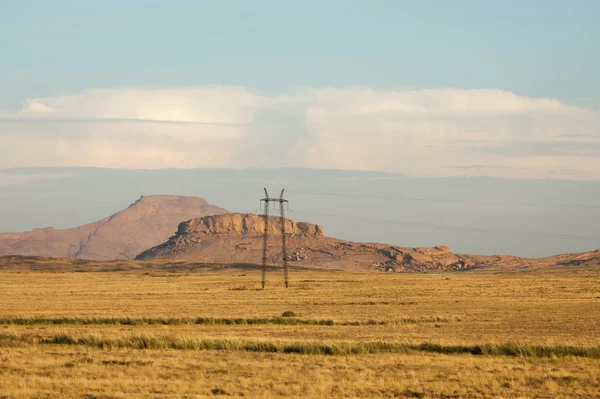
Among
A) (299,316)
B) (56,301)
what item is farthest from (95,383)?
(56,301)

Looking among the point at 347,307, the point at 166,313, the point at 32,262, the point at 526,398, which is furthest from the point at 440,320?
the point at 32,262

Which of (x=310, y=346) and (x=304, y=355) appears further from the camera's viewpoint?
(x=310, y=346)

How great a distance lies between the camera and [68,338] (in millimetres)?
32062

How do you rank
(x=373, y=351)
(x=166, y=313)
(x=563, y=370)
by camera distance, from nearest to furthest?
1. (x=563, y=370)
2. (x=373, y=351)
3. (x=166, y=313)

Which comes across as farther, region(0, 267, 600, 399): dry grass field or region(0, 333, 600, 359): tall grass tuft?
region(0, 333, 600, 359): tall grass tuft

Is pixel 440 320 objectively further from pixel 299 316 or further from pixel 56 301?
pixel 56 301

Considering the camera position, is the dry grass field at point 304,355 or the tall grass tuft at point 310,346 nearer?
the dry grass field at point 304,355

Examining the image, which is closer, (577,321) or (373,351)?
(373,351)

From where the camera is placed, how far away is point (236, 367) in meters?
24.2

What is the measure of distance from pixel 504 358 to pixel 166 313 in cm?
2798

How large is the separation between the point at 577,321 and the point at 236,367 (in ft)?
78.1

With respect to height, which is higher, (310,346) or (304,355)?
(310,346)

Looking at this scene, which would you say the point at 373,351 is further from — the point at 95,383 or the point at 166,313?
the point at 166,313

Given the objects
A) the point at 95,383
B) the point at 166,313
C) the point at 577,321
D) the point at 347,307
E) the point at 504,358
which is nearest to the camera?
the point at 95,383
